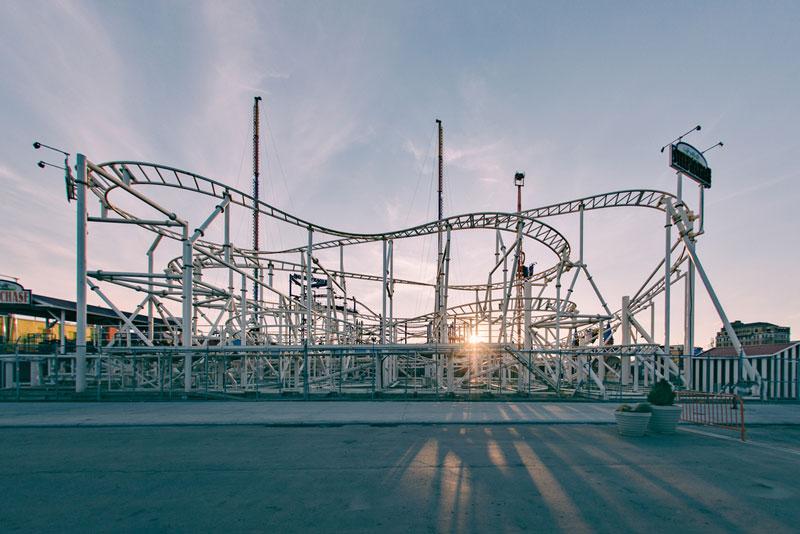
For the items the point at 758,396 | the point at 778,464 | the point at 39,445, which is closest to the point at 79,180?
the point at 39,445

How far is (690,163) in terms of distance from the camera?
18844 millimetres

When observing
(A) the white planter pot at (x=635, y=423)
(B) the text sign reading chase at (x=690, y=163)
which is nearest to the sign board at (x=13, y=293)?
(A) the white planter pot at (x=635, y=423)

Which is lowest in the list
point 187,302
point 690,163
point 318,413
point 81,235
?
point 318,413

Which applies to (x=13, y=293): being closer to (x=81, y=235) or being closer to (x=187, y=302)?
(x=81, y=235)

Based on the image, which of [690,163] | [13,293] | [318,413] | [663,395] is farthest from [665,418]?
[13,293]

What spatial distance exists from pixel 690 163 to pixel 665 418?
48.0 feet

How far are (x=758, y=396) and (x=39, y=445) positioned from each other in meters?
23.0

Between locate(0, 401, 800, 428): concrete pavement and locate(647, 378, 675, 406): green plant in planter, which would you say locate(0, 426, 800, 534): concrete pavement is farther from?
locate(0, 401, 800, 428): concrete pavement

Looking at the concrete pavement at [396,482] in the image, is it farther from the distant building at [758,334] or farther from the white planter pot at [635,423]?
the distant building at [758,334]

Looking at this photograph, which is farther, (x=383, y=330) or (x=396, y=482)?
(x=383, y=330)

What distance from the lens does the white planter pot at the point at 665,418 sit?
935cm

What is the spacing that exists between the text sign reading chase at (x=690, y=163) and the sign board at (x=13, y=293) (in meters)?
36.7

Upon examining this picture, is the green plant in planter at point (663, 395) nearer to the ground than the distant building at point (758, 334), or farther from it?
farther from it

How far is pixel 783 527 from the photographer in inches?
183
